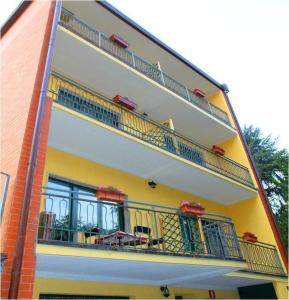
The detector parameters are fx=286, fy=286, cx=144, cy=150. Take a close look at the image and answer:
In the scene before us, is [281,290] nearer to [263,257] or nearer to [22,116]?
[263,257]

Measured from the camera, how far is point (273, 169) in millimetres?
18344

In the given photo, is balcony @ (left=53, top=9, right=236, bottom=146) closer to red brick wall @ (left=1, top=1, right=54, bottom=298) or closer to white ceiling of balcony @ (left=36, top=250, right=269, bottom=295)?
red brick wall @ (left=1, top=1, right=54, bottom=298)

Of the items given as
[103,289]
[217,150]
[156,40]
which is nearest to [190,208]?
[103,289]

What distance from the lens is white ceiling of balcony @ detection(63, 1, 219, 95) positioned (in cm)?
1143

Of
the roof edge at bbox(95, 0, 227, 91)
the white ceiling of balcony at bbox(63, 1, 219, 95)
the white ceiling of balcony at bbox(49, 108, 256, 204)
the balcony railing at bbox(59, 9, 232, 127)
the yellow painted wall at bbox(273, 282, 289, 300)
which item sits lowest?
the yellow painted wall at bbox(273, 282, 289, 300)

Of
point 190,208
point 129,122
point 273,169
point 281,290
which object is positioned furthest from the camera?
point 273,169

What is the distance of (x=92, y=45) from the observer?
9391mm

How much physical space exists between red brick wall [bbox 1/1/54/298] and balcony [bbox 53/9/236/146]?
1.08 metres

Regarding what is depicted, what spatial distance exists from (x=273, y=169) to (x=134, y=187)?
12.1m

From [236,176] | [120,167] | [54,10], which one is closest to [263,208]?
[236,176]

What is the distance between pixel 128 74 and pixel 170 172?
12.9 feet

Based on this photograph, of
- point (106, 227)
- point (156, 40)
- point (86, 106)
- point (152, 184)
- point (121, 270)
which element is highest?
point (156, 40)

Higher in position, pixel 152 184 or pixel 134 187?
pixel 152 184

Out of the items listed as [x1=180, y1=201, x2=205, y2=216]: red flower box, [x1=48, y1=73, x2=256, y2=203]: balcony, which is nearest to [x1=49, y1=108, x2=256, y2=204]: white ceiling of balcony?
[x1=48, y1=73, x2=256, y2=203]: balcony
